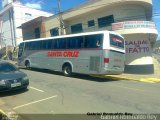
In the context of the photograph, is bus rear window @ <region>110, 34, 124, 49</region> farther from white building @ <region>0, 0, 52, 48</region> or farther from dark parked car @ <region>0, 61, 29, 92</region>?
white building @ <region>0, 0, 52, 48</region>

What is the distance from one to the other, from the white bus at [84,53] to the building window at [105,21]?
27.7ft

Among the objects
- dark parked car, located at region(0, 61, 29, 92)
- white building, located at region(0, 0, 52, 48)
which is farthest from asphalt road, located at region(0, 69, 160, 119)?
white building, located at region(0, 0, 52, 48)

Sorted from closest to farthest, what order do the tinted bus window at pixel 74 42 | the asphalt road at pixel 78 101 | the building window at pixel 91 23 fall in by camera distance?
the asphalt road at pixel 78 101 < the tinted bus window at pixel 74 42 < the building window at pixel 91 23

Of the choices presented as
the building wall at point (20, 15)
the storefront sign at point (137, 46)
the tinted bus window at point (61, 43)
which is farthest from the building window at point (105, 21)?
the building wall at point (20, 15)

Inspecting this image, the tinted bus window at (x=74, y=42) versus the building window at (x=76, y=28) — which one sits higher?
the building window at (x=76, y=28)

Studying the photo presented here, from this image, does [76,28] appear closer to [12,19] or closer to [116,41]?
[116,41]

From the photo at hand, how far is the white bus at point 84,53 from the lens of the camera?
1511 cm

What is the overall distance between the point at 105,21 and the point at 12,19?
1410 inches

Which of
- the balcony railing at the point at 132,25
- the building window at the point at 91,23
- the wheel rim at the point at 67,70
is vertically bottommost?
the wheel rim at the point at 67,70

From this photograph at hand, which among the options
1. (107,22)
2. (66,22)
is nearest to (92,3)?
(107,22)

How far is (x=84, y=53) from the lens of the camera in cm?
1625

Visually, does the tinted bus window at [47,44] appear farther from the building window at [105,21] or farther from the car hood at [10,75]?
the building window at [105,21]

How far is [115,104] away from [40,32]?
30.0 meters

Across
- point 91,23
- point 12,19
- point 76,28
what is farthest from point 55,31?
point 12,19
